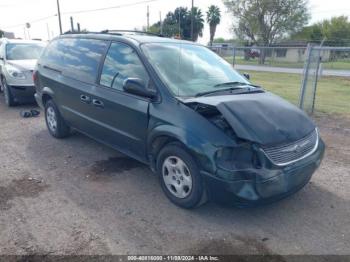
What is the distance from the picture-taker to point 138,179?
4332mm

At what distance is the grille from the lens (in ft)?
10.2

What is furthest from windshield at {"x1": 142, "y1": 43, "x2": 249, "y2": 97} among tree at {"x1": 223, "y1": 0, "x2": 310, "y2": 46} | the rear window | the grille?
tree at {"x1": 223, "y1": 0, "x2": 310, "y2": 46}

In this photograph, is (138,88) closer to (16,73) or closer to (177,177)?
(177,177)

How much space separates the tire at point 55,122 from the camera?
5669 mm

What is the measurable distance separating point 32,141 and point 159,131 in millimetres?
3462

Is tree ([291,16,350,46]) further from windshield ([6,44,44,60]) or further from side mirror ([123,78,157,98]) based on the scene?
side mirror ([123,78,157,98])

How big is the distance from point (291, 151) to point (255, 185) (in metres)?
0.59

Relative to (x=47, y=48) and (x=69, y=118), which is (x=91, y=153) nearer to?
(x=69, y=118)

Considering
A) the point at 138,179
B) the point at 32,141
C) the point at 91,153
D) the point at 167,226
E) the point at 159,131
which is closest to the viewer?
the point at 167,226

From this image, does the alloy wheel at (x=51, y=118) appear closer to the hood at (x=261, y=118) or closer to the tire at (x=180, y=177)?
the tire at (x=180, y=177)

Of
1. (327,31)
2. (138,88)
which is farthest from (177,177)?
(327,31)

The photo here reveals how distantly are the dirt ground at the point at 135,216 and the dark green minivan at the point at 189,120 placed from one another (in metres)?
0.33

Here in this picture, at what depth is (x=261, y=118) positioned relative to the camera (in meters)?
3.32

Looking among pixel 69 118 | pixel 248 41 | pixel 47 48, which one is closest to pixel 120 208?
pixel 69 118
